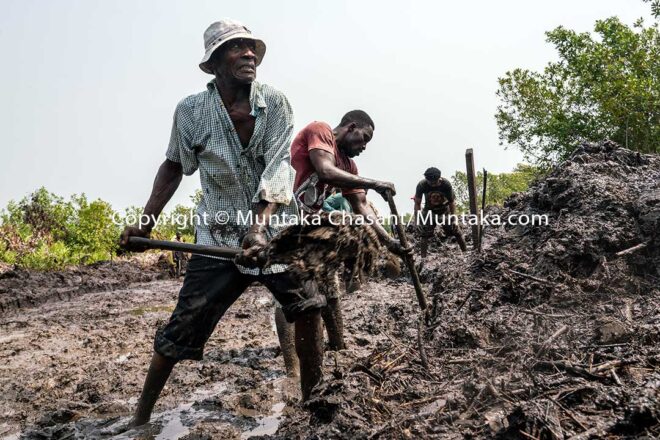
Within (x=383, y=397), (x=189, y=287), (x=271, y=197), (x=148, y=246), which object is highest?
(x=271, y=197)

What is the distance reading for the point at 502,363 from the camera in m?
2.81

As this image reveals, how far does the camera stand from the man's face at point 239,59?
9.68 feet

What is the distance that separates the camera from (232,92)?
305 cm

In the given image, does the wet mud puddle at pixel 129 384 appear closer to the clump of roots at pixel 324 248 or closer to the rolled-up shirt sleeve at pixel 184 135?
the clump of roots at pixel 324 248

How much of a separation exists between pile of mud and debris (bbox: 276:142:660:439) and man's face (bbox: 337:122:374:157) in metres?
1.31

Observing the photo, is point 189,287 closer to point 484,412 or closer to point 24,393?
point 484,412

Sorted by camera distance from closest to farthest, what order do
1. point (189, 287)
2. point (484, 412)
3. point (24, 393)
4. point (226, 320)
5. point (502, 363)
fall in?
point (484, 412) → point (502, 363) → point (189, 287) → point (24, 393) → point (226, 320)

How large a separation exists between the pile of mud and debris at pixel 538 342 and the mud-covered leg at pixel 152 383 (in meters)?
0.68

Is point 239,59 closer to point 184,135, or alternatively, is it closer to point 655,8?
point 184,135

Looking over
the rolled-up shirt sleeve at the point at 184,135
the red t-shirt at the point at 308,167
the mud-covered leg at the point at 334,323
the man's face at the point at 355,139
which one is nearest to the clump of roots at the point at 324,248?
the rolled-up shirt sleeve at the point at 184,135

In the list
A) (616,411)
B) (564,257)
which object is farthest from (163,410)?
(564,257)

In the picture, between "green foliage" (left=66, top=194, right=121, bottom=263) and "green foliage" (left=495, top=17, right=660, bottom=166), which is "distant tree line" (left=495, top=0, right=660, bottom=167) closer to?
"green foliage" (left=495, top=17, right=660, bottom=166)

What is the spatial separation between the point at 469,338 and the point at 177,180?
196 centimetres

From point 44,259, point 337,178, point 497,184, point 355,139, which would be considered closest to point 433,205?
point 355,139
